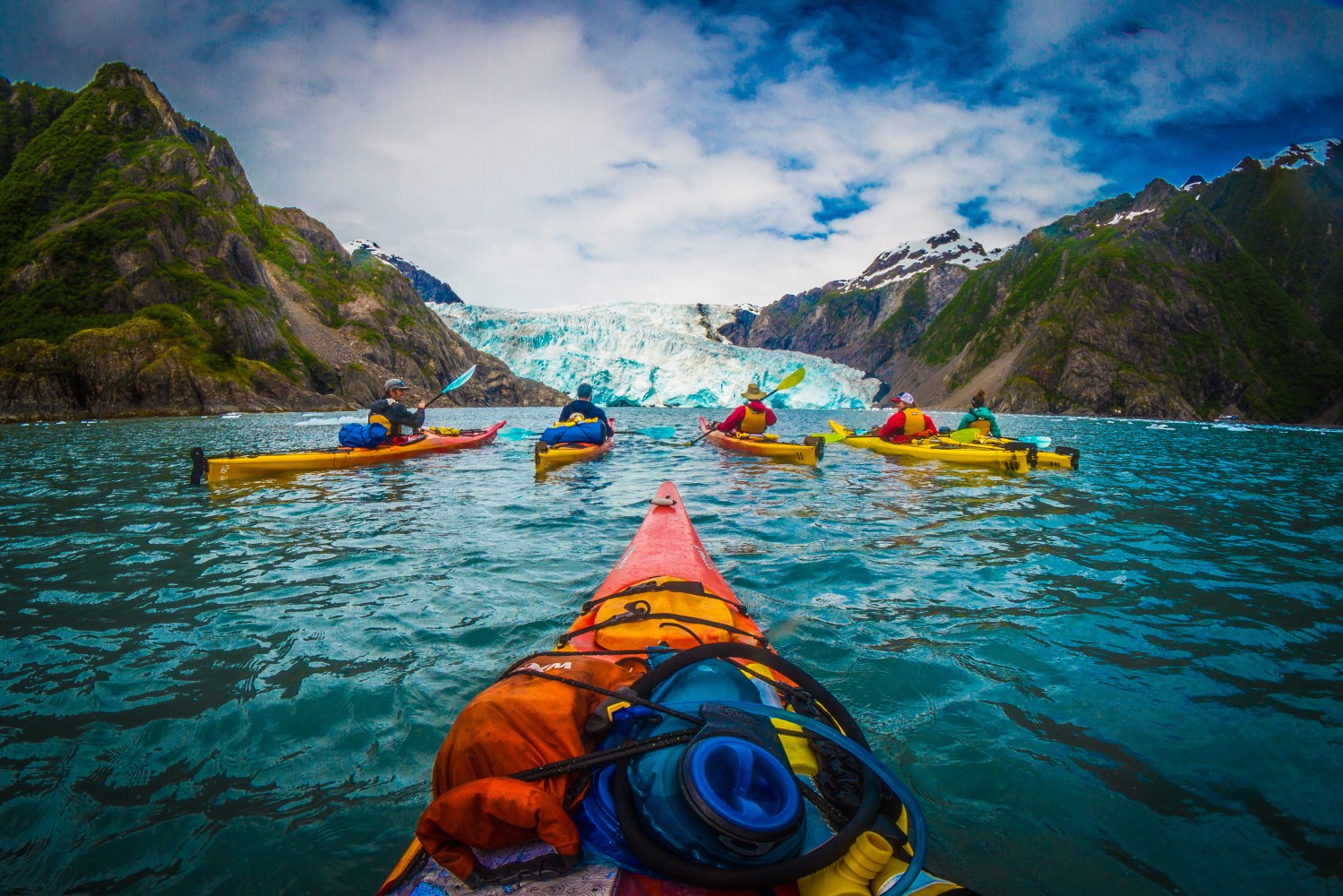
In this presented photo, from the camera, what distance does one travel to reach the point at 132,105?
5697 centimetres

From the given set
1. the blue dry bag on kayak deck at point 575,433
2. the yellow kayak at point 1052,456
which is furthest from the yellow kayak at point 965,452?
the blue dry bag on kayak deck at point 575,433

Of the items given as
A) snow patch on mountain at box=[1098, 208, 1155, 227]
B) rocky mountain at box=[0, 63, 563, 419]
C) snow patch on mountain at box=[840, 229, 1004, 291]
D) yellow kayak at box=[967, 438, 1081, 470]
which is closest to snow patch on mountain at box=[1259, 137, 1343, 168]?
snow patch on mountain at box=[1098, 208, 1155, 227]

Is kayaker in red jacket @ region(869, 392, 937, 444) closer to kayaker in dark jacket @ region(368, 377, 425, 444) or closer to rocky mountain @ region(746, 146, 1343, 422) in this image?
kayaker in dark jacket @ region(368, 377, 425, 444)

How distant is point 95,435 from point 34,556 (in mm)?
19984

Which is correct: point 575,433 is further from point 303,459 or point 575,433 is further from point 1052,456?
point 1052,456

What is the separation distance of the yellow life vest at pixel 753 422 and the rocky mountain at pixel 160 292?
126ft

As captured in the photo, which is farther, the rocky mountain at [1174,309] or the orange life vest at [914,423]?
the rocky mountain at [1174,309]

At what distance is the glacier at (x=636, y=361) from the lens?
59219mm

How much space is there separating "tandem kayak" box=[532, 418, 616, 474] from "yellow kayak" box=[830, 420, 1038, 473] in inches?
279

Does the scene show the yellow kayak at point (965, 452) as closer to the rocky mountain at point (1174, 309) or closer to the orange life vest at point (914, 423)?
the orange life vest at point (914, 423)

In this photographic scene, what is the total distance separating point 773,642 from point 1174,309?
322 feet

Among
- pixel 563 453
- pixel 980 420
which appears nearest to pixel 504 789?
pixel 563 453

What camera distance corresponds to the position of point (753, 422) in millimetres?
14094

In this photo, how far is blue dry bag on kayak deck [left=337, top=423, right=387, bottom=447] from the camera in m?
10.9
